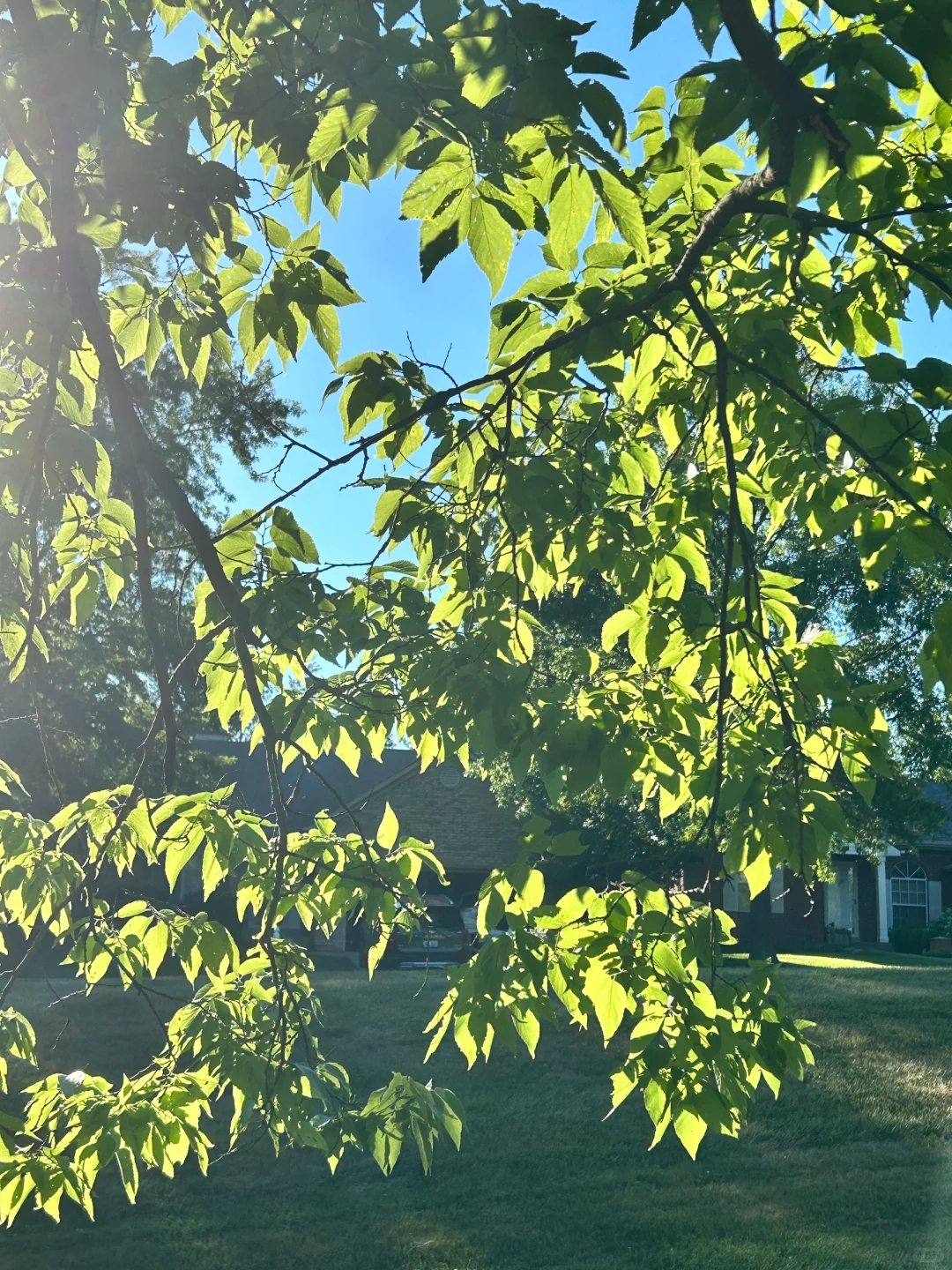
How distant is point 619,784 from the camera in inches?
123

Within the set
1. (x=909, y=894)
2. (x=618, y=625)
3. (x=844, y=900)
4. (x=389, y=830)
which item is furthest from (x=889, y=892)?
(x=618, y=625)

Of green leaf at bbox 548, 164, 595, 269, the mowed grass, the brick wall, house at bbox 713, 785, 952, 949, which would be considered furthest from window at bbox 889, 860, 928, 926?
green leaf at bbox 548, 164, 595, 269

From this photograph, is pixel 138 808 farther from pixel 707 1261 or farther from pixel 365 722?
pixel 707 1261

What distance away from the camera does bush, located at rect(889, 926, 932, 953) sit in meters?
30.9

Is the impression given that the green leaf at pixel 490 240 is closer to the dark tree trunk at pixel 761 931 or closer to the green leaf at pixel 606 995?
the green leaf at pixel 606 995

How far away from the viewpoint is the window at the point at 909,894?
33.8 meters

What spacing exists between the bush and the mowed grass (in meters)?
18.1

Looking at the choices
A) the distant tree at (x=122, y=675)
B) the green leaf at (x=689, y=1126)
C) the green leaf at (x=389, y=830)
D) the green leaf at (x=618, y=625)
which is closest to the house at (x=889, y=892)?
the distant tree at (x=122, y=675)

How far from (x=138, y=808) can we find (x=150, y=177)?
6.71ft

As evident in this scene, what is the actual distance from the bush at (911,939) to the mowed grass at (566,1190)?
18.1 metres

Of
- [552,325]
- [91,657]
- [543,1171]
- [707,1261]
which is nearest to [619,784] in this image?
[552,325]

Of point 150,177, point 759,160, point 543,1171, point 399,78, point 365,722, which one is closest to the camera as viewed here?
point 399,78

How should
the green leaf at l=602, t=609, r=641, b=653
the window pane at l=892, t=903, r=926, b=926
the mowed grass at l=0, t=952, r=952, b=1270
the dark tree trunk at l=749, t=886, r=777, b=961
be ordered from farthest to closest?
the window pane at l=892, t=903, r=926, b=926, the dark tree trunk at l=749, t=886, r=777, b=961, the mowed grass at l=0, t=952, r=952, b=1270, the green leaf at l=602, t=609, r=641, b=653

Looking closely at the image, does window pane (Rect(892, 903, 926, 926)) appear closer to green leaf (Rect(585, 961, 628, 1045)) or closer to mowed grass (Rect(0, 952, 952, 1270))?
mowed grass (Rect(0, 952, 952, 1270))
